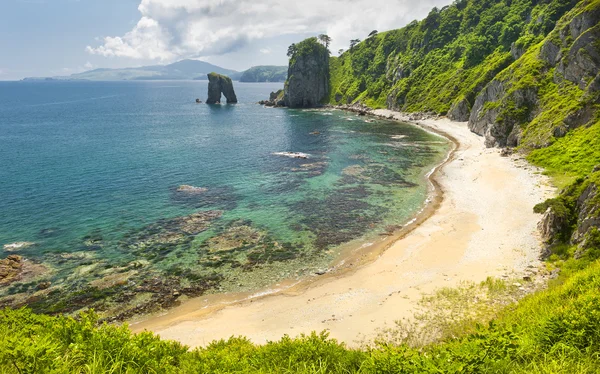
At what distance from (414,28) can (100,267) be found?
203016mm

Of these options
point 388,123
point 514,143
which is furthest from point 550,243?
point 388,123

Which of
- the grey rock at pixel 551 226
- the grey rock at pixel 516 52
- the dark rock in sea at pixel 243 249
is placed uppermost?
the grey rock at pixel 516 52

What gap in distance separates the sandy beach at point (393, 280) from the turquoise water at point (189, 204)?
12.9 feet

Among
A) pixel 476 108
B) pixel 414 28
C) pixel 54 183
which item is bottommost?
pixel 54 183

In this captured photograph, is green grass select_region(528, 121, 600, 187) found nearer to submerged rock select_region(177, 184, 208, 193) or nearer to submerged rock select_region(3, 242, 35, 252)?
submerged rock select_region(177, 184, 208, 193)

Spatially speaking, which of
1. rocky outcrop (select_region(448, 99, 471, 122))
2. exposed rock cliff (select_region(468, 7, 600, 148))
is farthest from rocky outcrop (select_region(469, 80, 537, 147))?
rocky outcrop (select_region(448, 99, 471, 122))

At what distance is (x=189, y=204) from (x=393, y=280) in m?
35.2

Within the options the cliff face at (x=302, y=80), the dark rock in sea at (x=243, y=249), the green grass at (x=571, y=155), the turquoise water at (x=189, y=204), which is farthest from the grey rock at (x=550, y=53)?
the cliff face at (x=302, y=80)

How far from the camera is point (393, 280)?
34.3 m

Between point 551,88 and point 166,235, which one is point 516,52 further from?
point 166,235

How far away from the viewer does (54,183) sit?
2499 inches

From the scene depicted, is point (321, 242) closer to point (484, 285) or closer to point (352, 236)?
point (352, 236)

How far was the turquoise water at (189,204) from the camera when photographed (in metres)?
36.9

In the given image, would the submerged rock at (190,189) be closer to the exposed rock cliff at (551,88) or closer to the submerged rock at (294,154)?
the submerged rock at (294,154)
